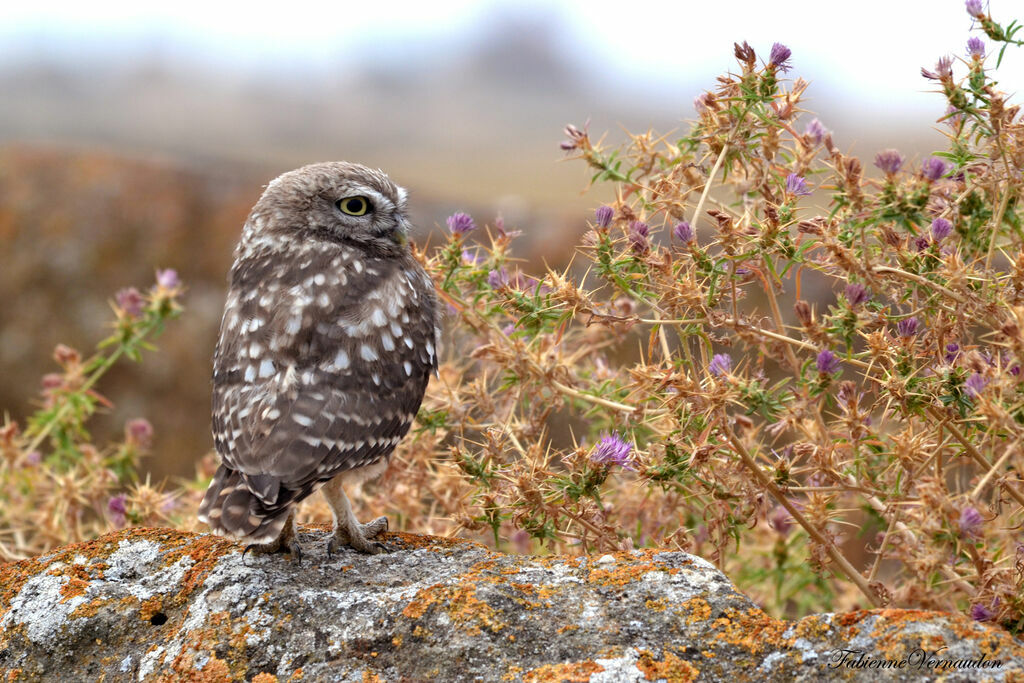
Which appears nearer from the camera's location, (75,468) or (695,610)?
(695,610)

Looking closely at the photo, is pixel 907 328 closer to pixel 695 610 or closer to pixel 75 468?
pixel 695 610

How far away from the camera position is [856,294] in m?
3.43

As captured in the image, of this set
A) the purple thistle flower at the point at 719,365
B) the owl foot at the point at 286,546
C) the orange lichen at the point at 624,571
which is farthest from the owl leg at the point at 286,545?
the purple thistle flower at the point at 719,365

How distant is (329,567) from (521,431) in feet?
3.50

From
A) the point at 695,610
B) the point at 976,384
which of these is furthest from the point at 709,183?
the point at 695,610

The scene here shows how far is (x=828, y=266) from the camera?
3.34 metres

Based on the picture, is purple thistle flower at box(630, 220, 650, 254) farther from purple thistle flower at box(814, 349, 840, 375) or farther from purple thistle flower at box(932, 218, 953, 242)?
purple thistle flower at box(932, 218, 953, 242)

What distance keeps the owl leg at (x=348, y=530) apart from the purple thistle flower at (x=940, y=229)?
93.3 inches

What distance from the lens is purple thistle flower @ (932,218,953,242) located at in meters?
3.19

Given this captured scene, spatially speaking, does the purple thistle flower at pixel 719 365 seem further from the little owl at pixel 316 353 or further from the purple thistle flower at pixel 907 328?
the little owl at pixel 316 353

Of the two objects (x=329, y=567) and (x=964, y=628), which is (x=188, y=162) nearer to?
(x=329, y=567)

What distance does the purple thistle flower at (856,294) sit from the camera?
3.42m
